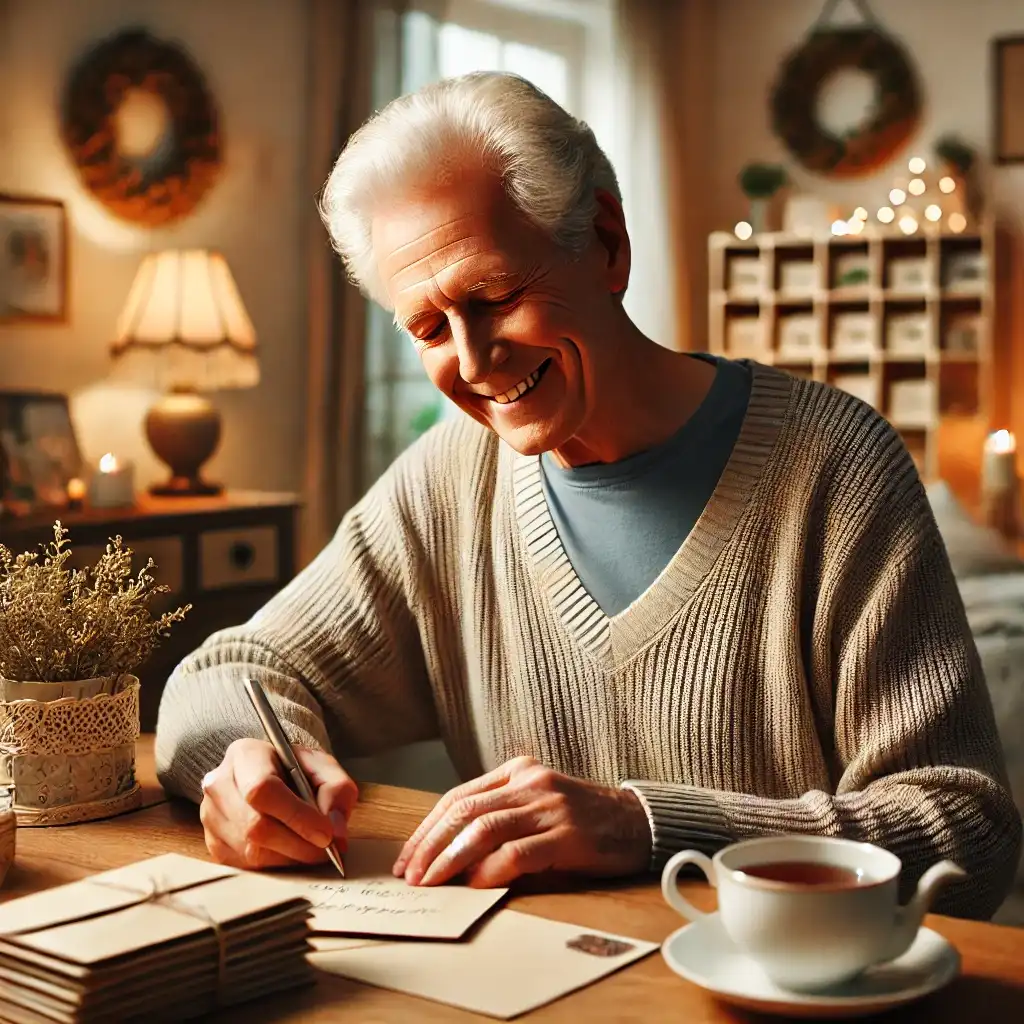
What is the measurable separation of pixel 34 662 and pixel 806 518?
2.33 ft

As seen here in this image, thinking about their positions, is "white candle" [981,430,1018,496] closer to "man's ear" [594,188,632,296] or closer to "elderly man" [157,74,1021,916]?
"elderly man" [157,74,1021,916]

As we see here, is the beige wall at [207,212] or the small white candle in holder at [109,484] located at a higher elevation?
the beige wall at [207,212]

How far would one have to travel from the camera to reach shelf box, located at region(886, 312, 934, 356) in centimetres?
521

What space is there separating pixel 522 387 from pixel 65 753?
529 mm

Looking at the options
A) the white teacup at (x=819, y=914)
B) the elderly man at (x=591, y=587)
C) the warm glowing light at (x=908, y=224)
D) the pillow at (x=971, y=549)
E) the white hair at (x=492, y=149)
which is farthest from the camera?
the warm glowing light at (x=908, y=224)

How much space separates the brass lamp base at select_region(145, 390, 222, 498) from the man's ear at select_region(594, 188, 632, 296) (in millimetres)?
2471

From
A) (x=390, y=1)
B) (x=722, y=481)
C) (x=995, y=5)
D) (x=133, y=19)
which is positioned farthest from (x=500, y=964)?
(x=995, y=5)

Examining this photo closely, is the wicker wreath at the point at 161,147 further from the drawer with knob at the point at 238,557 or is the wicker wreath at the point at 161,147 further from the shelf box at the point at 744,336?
the shelf box at the point at 744,336

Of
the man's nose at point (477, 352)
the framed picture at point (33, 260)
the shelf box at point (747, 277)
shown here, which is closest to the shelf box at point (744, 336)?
the shelf box at point (747, 277)

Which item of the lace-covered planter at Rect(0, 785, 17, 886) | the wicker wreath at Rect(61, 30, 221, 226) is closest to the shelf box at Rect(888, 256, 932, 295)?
the wicker wreath at Rect(61, 30, 221, 226)

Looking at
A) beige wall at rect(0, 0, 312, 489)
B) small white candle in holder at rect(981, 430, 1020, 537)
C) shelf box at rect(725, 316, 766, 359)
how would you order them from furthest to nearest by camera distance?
shelf box at rect(725, 316, 766, 359) < small white candle in holder at rect(981, 430, 1020, 537) < beige wall at rect(0, 0, 312, 489)

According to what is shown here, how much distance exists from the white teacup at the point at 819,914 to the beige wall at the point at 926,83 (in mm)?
4809

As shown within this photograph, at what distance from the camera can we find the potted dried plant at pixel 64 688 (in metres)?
1.25

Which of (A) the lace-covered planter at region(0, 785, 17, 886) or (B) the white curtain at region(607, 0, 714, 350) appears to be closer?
(A) the lace-covered planter at region(0, 785, 17, 886)
